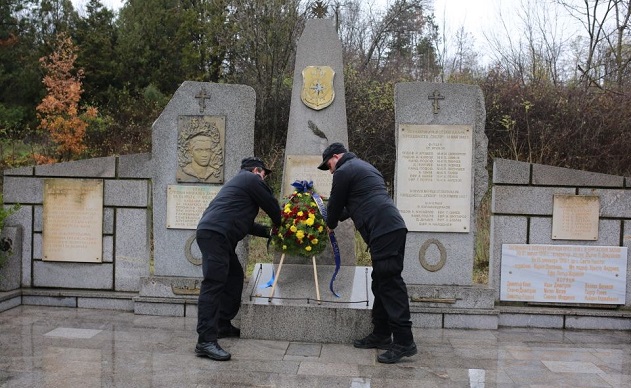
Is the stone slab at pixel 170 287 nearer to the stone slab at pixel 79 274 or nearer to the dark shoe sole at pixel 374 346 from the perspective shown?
the stone slab at pixel 79 274

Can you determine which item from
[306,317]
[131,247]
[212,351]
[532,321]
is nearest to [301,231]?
[306,317]

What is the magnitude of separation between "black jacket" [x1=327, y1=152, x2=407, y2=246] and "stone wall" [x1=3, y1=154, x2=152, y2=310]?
256 centimetres

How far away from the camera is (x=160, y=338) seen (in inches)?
246

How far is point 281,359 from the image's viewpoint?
556 centimetres

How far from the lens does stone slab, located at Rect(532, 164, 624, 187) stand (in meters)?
7.15

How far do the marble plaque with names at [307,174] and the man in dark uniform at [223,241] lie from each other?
1338 millimetres

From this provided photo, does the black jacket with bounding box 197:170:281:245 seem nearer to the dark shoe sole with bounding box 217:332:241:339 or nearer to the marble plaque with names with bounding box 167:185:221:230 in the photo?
the dark shoe sole with bounding box 217:332:241:339

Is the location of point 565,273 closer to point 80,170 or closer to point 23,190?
point 80,170

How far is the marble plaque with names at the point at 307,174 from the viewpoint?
24.6 ft

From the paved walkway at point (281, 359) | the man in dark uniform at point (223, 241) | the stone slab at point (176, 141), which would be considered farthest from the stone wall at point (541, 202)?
the stone slab at point (176, 141)

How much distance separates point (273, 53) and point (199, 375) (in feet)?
39.6

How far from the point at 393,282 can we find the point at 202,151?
281cm

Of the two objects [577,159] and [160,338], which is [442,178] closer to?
[160,338]

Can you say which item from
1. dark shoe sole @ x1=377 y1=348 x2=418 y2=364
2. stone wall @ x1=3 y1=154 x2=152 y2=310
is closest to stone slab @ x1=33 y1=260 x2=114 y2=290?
stone wall @ x1=3 y1=154 x2=152 y2=310
